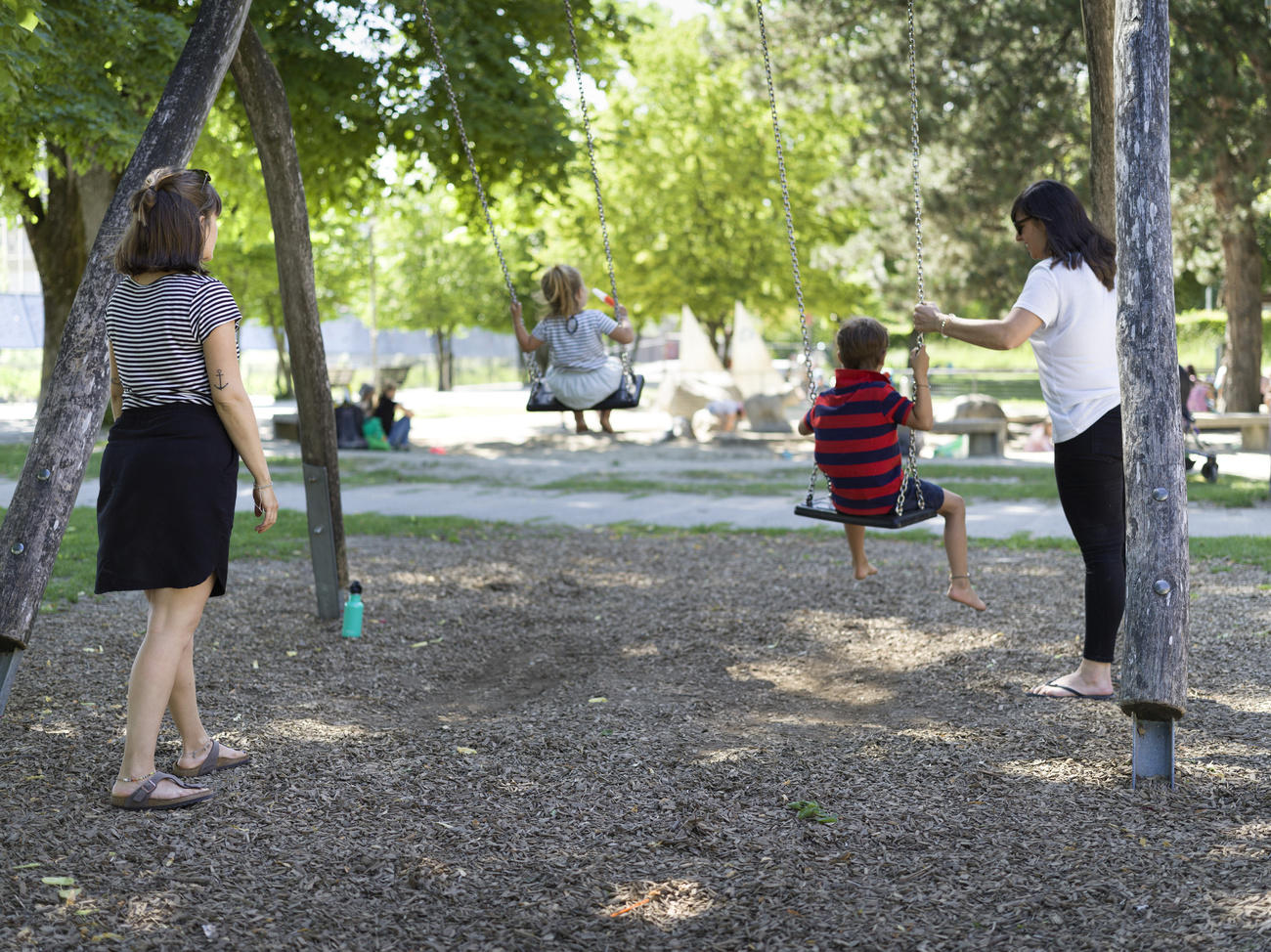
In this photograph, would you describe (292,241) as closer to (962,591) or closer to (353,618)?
(353,618)

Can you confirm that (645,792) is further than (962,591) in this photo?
No

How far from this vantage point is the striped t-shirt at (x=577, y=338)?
7676 millimetres

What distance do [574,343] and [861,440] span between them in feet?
9.14

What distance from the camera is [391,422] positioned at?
64.8 feet

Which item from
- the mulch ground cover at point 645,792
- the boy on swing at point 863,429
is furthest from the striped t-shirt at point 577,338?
the boy on swing at point 863,429

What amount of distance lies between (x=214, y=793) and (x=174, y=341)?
56.1 inches

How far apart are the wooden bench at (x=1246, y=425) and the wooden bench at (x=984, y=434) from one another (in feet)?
8.10

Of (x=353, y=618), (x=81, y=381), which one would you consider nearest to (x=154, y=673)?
(x=81, y=381)

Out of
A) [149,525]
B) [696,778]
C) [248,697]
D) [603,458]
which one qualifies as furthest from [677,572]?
[603,458]

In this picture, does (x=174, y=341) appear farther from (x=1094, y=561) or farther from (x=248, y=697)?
(x=1094, y=561)

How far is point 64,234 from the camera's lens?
18.0 m

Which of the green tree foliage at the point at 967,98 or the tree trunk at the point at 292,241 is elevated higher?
the green tree foliage at the point at 967,98

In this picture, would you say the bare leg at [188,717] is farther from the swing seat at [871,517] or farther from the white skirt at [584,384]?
the white skirt at [584,384]

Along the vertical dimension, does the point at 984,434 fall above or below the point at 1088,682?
above
